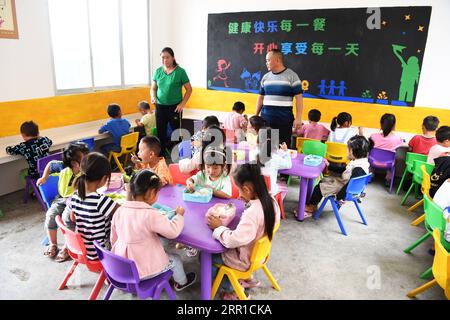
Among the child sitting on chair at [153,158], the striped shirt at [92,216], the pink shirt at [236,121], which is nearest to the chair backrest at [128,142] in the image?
the pink shirt at [236,121]

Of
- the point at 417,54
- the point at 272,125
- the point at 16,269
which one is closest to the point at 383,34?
the point at 417,54

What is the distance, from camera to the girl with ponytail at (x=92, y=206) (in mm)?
2273

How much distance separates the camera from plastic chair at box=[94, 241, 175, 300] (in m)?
1.91

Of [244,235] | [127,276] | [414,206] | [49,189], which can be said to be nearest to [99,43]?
[49,189]

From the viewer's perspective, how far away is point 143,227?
6.53 feet

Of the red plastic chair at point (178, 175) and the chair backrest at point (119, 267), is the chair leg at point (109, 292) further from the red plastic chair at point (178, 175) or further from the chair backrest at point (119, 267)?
the red plastic chair at point (178, 175)

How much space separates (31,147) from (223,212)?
9.03ft

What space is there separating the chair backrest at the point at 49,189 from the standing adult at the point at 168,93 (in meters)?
2.21

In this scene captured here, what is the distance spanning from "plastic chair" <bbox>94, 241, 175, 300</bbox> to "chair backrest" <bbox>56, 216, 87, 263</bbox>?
0.16m

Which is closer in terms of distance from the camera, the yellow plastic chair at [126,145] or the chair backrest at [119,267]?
the chair backrest at [119,267]

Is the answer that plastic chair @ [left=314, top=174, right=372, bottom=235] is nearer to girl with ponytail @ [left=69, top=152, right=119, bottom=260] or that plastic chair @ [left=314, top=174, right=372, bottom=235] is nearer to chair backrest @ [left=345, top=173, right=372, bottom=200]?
chair backrest @ [left=345, top=173, right=372, bottom=200]

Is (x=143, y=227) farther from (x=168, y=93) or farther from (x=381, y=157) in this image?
(x=381, y=157)

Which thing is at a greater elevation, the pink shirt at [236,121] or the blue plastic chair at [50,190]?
the pink shirt at [236,121]

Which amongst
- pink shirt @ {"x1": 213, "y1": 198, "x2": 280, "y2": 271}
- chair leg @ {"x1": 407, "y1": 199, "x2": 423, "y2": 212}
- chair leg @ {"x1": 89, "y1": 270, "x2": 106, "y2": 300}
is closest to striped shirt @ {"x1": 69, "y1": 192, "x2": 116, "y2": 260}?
chair leg @ {"x1": 89, "y1": 270, "x2": 106, "y2": 300}
